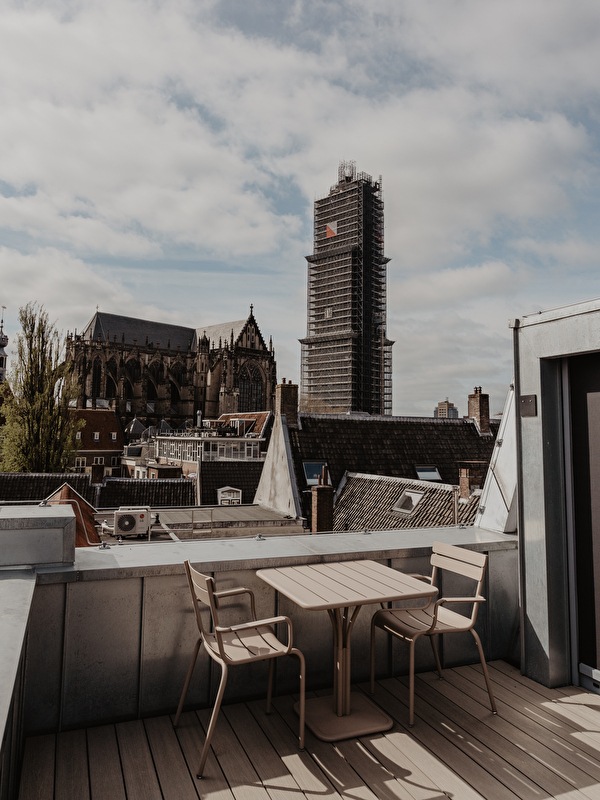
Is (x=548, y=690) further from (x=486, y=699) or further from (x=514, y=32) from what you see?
(x=514, y=32)

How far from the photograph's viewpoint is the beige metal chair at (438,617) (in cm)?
306

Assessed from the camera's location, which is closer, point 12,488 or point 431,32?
point 431,32

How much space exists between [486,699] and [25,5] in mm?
5984

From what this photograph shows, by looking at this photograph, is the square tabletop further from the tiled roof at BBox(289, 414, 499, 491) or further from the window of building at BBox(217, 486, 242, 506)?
the window of building at BBox(217, 486, 242, 506)

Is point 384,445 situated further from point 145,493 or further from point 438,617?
point 438,617

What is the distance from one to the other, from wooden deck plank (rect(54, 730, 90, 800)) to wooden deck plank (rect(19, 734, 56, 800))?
1.1 inches

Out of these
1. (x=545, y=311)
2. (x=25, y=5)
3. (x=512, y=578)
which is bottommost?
(x=512, y=578)

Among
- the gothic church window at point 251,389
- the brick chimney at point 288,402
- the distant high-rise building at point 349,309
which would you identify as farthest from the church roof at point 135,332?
the brick chimney at point 288,402

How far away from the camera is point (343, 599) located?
2.70 m

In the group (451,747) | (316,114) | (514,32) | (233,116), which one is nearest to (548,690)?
(451,747)

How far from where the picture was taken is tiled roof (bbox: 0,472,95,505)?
59.5 feet

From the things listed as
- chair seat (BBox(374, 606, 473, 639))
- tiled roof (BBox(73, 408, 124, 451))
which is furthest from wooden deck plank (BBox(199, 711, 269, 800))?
tiled roof (BBox(73, 408, 124, 451))

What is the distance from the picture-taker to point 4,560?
9.25 feet

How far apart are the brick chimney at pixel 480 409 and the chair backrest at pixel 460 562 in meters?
15.7
